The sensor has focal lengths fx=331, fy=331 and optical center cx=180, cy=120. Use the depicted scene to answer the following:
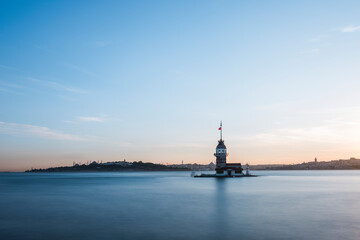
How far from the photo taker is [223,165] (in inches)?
5128

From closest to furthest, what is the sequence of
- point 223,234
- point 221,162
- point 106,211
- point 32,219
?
1. point 223,234
2. point 32,219
3. point 106,211
4. point 221,162

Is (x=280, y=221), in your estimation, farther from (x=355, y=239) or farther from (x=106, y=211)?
(x=106, y=211)

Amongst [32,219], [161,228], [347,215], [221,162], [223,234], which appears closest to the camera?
[223,234]

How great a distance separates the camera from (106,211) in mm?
40281

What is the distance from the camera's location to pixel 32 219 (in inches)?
1342

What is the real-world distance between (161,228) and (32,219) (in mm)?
14297

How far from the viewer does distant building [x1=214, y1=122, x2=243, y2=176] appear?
127 metres

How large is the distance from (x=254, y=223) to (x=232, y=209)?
1073 cm

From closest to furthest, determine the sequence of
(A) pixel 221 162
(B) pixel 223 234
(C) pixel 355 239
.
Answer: (C) pixel 355 239
(B) pixel 223 234
(A) pixel 221 162

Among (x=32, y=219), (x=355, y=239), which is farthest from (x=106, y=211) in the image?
(x=355, y=239)

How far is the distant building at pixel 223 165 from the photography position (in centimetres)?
12673

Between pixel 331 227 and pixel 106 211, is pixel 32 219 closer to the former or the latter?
pixel 106 211

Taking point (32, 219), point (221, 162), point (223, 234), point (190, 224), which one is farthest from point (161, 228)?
point (221, 162)

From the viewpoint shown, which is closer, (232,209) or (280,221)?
(280,221)
